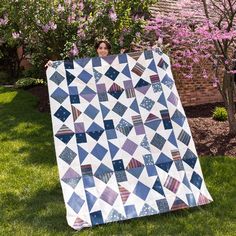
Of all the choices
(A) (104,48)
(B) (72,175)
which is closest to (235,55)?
(A) (104,48)

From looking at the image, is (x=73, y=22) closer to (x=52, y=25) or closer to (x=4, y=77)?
(x=52, y=25)

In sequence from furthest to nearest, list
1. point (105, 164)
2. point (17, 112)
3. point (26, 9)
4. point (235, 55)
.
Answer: point (17, 112), point (26, 9), point (235, 55), point (105, 164)

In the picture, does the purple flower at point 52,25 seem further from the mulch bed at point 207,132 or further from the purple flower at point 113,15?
the mulch bed at point 207,132

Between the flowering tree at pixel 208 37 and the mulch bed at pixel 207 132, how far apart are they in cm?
38

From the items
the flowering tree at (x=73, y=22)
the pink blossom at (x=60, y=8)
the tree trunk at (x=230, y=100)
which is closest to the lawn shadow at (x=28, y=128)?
the flowering tree at (x=73, y=22)

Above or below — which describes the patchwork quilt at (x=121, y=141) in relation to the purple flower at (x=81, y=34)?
above

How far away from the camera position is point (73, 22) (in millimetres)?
9258

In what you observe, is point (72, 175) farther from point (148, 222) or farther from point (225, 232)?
point (225, 232)

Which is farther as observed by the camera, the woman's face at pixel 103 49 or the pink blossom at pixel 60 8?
the pink blossom at pixel 60 8

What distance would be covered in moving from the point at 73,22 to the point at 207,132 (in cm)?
348

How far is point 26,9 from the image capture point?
9.19 meters

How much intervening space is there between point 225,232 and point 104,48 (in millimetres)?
2552

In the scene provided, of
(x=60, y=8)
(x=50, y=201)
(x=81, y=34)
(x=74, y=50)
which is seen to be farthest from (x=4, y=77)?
(x=50, y=201)

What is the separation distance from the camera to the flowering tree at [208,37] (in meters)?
7.59
